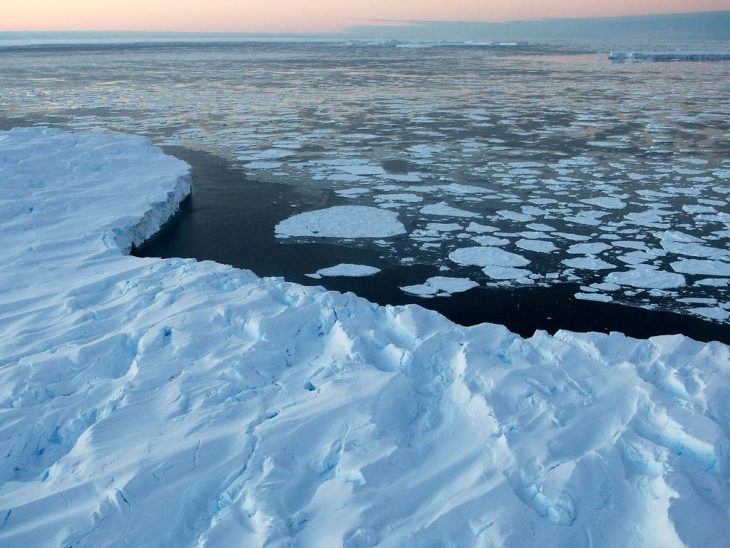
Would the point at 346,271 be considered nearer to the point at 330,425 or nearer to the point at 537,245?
the point at 537,245

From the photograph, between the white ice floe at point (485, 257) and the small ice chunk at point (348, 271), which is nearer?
the small ice chunk at point (348, 271)

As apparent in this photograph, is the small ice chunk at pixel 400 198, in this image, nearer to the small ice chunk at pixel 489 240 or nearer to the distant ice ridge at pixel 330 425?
the small ice chunk at pixel 489 240

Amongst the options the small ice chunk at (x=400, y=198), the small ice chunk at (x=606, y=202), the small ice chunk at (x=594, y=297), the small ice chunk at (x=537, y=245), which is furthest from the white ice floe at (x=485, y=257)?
the small ice chunk at (x=606, y=202)

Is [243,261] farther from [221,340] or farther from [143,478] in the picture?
[143,478]

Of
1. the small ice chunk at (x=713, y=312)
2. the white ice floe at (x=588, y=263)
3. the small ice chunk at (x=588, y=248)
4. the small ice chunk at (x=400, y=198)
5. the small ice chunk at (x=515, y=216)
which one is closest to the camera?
the small ice chunk at (x=713, y=312)

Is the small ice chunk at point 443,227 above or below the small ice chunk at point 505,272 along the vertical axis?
below

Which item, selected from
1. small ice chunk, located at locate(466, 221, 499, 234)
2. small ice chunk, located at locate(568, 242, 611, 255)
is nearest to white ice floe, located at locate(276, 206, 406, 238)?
small ice chunk, located at locate(466, 221, 499, 234)

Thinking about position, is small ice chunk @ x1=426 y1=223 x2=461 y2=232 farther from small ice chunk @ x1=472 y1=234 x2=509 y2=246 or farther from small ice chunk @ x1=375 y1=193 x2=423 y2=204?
small ice chunk @ x1=375 y1=193 x2=423 y2=204

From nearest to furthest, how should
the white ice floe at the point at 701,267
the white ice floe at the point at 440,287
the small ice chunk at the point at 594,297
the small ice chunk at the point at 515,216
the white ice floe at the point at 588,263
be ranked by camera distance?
the small ice chunk at the point at 594,297 < the white ice floe at the point at 440,287 < the white ice floe at the point at 701,267 < the white ice floe at the point at 588,263 < the small ice chunk at the point at 515,216
